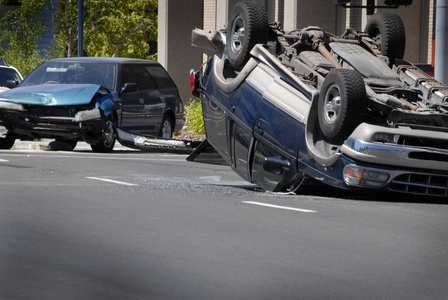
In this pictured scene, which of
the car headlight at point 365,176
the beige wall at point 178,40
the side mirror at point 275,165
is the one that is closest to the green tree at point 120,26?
the beige wall at point 178,40

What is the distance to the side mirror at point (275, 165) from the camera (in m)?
10.5

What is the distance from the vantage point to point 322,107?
996cm

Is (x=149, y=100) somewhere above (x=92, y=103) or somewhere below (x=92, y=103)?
below

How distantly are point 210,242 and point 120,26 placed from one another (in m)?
33.5

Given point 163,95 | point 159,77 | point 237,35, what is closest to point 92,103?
point 163,95

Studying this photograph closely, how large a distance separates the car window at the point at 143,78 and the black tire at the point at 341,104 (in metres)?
9.00

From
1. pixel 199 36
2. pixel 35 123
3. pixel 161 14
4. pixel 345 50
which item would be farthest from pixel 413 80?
pixel 161 14

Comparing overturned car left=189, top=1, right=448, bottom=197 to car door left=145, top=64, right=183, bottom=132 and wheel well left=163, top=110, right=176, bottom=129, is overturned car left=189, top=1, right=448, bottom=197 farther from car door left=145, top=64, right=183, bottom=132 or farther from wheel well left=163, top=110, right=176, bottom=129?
wheel well left=163, top=110, right=176, bottom=129

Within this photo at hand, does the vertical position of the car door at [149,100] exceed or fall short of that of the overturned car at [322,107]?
it falls short

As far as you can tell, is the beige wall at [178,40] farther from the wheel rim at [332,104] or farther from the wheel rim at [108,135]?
the wheel rim at [332,104]

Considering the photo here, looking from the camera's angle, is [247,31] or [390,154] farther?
[247,31]

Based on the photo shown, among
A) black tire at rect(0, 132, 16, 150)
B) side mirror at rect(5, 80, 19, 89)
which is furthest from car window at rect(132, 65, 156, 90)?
black tire at rect(0, 132, 16, 150)

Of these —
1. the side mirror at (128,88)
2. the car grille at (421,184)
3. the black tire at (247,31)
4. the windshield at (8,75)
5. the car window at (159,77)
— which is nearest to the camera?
the car grille at (421,184)

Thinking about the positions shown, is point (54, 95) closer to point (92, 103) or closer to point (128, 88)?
point (92, 103)
